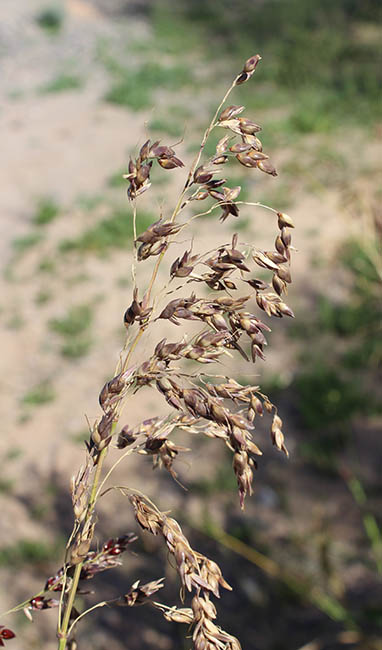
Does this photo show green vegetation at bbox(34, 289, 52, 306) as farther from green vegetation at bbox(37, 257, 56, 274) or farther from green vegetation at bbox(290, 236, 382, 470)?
green vegetation at bbox(290, 236, 382, 470)

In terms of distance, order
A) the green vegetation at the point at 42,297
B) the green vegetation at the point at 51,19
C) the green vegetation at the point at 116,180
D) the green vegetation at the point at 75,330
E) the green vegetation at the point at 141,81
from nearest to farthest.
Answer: the green vegetation at the point at 75,330, the green vegetation at the point at 42,297, the green vegetation at the point at 116,180, the green vegetation at the point at 141,81, the green vegetation at the point at 51,19

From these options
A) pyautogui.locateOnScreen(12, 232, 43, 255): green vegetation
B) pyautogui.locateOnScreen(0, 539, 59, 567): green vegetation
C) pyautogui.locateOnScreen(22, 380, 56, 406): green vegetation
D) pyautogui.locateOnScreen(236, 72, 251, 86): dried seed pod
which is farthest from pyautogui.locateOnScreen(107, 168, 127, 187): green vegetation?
pyautogui.locateOnScreen(236, 72, 251, 86): dried seed pod

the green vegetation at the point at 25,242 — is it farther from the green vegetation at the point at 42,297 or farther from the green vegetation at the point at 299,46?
the green vegetation at the point at 299,46

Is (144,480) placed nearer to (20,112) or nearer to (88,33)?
(20,112)

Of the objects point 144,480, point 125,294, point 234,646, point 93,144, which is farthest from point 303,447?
point 93,144

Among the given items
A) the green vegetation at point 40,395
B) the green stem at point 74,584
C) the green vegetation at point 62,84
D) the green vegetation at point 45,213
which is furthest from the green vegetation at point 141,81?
the green stem at point 74,584

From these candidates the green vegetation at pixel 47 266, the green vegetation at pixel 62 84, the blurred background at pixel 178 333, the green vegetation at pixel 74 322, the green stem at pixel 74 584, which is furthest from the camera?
the green vegetation at pixel 62 84
